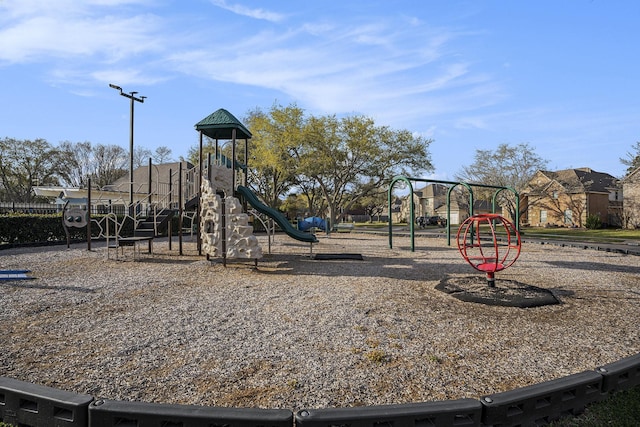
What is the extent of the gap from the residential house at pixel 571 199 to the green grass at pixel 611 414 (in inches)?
1650

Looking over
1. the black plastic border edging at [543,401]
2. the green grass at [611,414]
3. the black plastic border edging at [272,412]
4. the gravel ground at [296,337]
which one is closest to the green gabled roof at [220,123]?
the gravel ground at [296,337]

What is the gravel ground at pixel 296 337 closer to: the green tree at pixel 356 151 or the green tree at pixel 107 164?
the green tree at pixel 356 151

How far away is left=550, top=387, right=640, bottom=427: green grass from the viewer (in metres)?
Result: 2.70

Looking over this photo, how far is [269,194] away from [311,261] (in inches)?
1010

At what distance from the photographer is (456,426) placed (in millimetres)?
2355

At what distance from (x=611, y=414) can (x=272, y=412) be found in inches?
97.4

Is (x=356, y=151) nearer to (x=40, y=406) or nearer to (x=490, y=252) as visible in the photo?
(x=490, y=252)

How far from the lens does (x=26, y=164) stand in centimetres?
4675

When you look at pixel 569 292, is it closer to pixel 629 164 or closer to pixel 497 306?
pixel 497 306

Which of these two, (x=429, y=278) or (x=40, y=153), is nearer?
(x=429, y=278)

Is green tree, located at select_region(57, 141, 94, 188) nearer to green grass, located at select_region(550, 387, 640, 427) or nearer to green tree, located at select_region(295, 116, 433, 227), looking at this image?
green tree, located at select_region(295, 116, 433, 227)

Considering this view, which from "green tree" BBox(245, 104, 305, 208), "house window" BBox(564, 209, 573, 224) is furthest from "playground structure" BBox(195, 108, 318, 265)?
"house window" BBox(564, 209, 573, 224)

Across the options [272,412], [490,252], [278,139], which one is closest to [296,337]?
[272,412]

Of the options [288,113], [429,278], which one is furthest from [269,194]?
[429,278]
